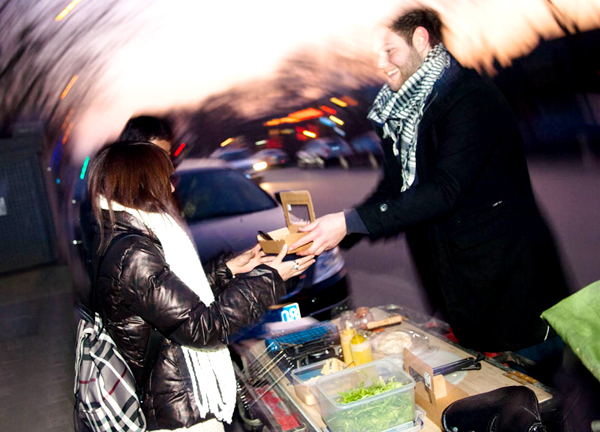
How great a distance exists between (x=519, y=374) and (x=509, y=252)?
1.59ft

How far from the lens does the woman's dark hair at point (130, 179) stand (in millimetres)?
1501

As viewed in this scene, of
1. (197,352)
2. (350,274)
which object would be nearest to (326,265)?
(350,274)

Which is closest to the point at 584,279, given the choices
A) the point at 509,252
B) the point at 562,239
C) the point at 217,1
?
the point at 562,239

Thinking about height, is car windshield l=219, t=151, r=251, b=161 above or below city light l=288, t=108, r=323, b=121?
below

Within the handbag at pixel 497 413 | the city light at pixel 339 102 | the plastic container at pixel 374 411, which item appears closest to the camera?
the handbag at pixel 497 413

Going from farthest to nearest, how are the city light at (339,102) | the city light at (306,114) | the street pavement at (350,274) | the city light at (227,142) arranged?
the city light at (339,102)
the city light at (306,114)
the city light at (227,142)
the street pavement at (350,274)

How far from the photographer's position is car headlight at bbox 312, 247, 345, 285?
3.04 m

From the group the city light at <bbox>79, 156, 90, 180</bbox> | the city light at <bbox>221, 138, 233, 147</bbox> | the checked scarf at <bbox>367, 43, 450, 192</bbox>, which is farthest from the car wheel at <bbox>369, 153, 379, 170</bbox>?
the city light at <bbox>79, 156, 90, 180</bbox>

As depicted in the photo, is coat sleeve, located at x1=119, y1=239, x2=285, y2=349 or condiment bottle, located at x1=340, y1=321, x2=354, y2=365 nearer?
coat sleeve, located at x1=119, y1=239, x2=285, y2=349

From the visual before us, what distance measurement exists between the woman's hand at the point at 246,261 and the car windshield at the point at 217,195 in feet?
3.58

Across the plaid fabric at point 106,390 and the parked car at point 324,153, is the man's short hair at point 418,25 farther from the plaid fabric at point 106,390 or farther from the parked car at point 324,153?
the plaid fabric at point 106,390

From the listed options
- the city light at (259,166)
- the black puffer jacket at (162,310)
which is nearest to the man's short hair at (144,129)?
the black puffer jacket at (162,310)

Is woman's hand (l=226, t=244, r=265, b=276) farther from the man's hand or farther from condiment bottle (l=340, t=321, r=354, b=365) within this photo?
condiment bottle (l=340, t=321, r=354, b=365)

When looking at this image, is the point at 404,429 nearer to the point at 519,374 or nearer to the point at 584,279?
the point at 519,374
